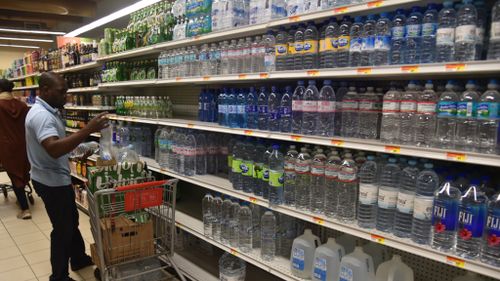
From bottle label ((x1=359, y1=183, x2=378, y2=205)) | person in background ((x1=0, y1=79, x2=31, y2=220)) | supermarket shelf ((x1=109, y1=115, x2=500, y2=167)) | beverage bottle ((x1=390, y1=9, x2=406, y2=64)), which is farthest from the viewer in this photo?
person in background ((x1=0, y1=79, x2=31, y2=220))

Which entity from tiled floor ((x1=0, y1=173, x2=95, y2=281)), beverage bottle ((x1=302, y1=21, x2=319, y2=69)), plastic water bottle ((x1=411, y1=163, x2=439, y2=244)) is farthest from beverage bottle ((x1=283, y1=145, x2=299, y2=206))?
tiled floor ((x1=0, y1=173, x2=95, y2=281))

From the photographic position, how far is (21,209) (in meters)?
5.44

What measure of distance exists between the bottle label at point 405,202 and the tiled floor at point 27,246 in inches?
126

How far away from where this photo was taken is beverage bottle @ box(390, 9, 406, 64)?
5.89 ft

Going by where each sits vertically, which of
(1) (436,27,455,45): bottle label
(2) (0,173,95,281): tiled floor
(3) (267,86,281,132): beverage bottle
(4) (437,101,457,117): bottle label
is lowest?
(2) (0,173,95,281): tiled floor

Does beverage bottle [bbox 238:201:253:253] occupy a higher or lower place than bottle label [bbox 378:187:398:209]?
lower

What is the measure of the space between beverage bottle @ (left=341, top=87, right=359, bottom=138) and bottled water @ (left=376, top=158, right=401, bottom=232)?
0.34m

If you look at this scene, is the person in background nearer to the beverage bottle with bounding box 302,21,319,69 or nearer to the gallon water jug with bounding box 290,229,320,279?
the gallon water jug with bounding box 290,229,320,279

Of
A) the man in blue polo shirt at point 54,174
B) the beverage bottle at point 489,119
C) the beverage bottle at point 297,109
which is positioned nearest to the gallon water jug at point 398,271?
the beverage bottle at point 489,119

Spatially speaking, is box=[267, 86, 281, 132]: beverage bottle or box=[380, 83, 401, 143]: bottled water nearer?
box=[380, 83, 401, 143]: bottled water

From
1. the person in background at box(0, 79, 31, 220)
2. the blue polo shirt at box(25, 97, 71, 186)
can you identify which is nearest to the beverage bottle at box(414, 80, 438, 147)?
the blue polo shirt at box(25, 97, 71, 186)

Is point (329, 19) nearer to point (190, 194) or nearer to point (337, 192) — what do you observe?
point (337, 192)

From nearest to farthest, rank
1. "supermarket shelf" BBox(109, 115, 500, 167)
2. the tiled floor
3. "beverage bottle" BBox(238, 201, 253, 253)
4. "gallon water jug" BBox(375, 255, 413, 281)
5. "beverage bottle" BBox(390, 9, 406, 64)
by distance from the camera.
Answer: "supermarket shelf" BBox(109, 115, 500, 167) < "beverage bottle" BBox(390, 9, 406, 64) < "gallon water jug" BBox(375, 255, 413, 281) < "beverage bottle" BBox(238, 201, 253, 253) < the tiled floor

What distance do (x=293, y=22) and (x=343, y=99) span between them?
61cm
